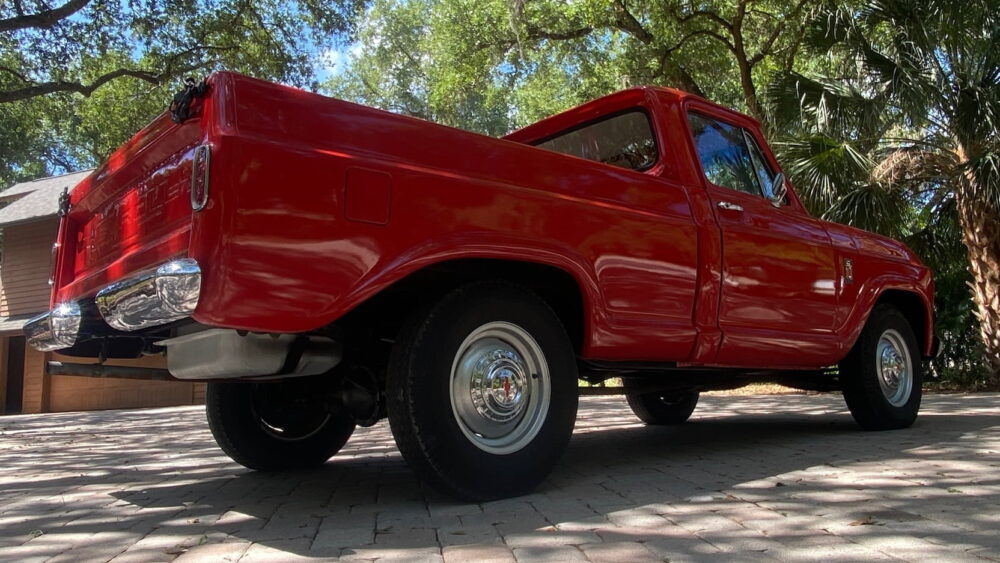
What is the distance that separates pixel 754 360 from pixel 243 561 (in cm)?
311

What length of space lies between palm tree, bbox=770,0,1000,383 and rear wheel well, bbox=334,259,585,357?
763cm

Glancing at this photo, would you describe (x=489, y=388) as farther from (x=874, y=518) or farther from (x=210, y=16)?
(x=210, y=16)

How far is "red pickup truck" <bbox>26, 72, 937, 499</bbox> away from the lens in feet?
8.36

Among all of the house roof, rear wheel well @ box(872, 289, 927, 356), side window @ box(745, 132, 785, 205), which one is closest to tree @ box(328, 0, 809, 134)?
rear wheel well @ box(872, 289, 927, 356)

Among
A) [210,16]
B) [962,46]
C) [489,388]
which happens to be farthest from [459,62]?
[489,388]

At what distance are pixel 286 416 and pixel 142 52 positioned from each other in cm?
1212

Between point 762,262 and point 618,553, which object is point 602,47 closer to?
point 762,262

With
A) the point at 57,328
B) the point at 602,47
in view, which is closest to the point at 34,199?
the point at 602,47

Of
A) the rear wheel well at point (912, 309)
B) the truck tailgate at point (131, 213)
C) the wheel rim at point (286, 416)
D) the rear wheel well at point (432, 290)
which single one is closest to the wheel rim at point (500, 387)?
the rear wheel well at point (432, 290)

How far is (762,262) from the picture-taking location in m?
4.22

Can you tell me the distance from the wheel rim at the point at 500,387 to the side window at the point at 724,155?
182 cm

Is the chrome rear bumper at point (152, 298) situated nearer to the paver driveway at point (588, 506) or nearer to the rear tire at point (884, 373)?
the paver driveway at point (588, 506)

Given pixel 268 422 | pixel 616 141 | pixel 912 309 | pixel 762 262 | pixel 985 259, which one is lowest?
pixel 268 422

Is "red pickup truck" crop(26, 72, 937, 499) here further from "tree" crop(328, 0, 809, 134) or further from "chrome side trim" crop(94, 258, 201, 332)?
"tree" crop(328, 0, 809, 134)
